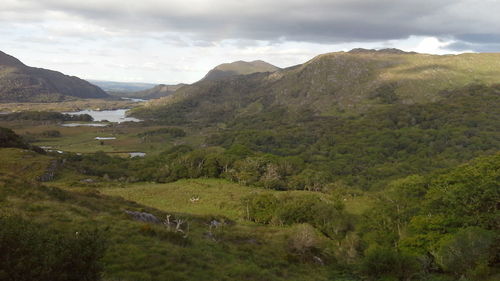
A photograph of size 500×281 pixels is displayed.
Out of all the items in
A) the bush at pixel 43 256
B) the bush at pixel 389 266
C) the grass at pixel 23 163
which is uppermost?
the bush at pixel 43 256

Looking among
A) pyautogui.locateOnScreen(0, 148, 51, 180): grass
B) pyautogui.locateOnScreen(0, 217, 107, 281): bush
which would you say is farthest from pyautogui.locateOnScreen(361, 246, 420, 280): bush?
pyautogui.locateOnScreen(0, 148, 51, 180): grass

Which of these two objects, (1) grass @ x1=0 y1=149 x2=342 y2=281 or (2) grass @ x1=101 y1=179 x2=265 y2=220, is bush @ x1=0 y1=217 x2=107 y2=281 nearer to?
(1) grass @ x1=0 y1=149 x2=342 y2=281

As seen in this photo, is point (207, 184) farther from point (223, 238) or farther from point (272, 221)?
point (223, 238)

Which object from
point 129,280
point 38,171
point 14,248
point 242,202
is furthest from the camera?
point 38,171

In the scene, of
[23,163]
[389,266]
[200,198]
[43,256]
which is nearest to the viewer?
[43,256]

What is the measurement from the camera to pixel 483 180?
45750 mm

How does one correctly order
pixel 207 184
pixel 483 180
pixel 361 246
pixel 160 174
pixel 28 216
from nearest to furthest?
pixel 28 216
pixel 483 180
pixel 361 246
pixel 207 184
pixel 160 174

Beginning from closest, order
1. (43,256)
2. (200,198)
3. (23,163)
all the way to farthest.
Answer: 1. (43,256)
2. (200,198)
3. (23,163)

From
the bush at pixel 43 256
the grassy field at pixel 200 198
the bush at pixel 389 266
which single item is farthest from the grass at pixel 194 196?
the bush at pixel 43 256

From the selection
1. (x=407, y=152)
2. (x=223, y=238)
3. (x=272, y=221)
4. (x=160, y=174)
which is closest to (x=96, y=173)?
(x=160, y=174)

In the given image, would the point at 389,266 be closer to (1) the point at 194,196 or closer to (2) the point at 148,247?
(2) the point at 148,247

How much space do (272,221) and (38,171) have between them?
6662 centimetres

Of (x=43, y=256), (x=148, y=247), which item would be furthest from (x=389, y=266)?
(x=43, y=256)

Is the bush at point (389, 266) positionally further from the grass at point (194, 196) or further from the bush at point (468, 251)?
the grass at point (194, 196)
